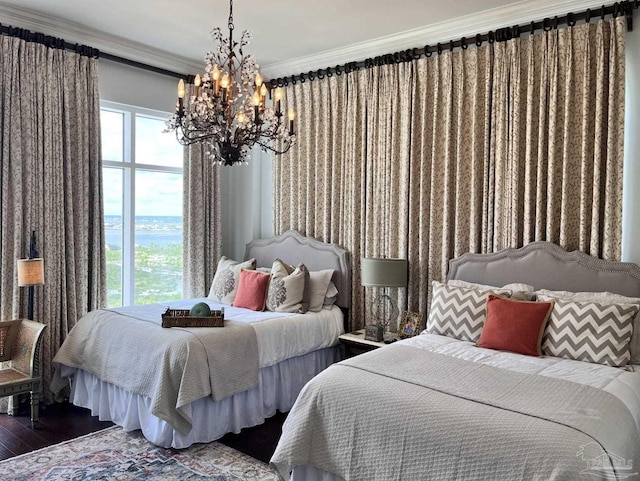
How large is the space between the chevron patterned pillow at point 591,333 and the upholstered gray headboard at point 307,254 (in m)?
1.99

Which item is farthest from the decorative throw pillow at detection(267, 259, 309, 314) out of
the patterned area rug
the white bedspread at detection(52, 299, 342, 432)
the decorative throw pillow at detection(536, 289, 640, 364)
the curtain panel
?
the decorative throw pillow at detection(536, 289, 640, 364)

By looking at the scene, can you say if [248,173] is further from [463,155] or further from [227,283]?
[463,155]

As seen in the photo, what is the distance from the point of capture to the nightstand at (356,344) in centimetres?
407

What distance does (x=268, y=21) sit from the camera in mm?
4078

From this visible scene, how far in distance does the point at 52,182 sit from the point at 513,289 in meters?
3.67

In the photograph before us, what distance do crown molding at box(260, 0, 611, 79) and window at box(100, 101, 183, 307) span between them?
1423 millimetres

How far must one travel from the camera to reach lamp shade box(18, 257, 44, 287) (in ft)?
12.2

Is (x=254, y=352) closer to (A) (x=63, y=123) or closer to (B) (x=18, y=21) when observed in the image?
(A) (x=63, y=123)

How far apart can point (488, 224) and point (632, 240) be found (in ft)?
3.14

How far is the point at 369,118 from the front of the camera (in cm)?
466

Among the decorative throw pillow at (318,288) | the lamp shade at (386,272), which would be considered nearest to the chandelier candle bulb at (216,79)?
the lamp shade at (386,272)

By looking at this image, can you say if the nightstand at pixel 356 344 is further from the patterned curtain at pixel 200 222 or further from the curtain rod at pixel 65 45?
the curtain rod at pixel 65 45

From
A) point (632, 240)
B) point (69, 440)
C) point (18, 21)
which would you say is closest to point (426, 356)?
point (632, 240)

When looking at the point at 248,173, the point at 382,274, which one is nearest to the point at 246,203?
the point at 248,173
